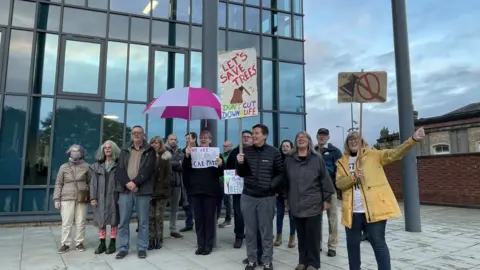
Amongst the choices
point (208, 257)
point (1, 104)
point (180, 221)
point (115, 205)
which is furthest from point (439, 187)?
point (1, 104)

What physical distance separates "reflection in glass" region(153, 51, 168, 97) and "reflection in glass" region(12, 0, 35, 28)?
3491 millimetres

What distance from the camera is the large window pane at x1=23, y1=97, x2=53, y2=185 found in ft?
31.1

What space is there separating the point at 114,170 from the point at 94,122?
466 centimetres

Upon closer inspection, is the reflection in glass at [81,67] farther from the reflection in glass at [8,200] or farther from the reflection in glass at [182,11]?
the reflection in glass at [8,200]

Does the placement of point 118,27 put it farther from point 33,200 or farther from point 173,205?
point 173,205

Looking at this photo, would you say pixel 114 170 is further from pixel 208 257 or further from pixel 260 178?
pixel 260 178

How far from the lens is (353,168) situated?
4.27 m

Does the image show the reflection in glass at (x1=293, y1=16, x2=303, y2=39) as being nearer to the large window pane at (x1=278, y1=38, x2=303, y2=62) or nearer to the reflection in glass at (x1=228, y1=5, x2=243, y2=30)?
the large window pane at (x1=278, y1=38, x2=303, y2=62)

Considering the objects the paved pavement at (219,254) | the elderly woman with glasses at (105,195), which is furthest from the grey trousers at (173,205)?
the elderly woman with glasses at (105,195)

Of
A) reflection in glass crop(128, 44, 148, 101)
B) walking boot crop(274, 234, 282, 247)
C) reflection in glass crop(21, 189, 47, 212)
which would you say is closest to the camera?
walking boot crop(274, 234, 282, 247)

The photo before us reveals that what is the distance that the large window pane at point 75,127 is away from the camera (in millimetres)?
9797

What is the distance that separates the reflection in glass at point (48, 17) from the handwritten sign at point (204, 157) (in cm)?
713

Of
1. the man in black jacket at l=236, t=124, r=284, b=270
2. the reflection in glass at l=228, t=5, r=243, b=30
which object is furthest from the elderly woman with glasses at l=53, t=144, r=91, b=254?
the reflection in glass at l=228, t=5, r=243, b=30

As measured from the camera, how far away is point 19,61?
972 cm
